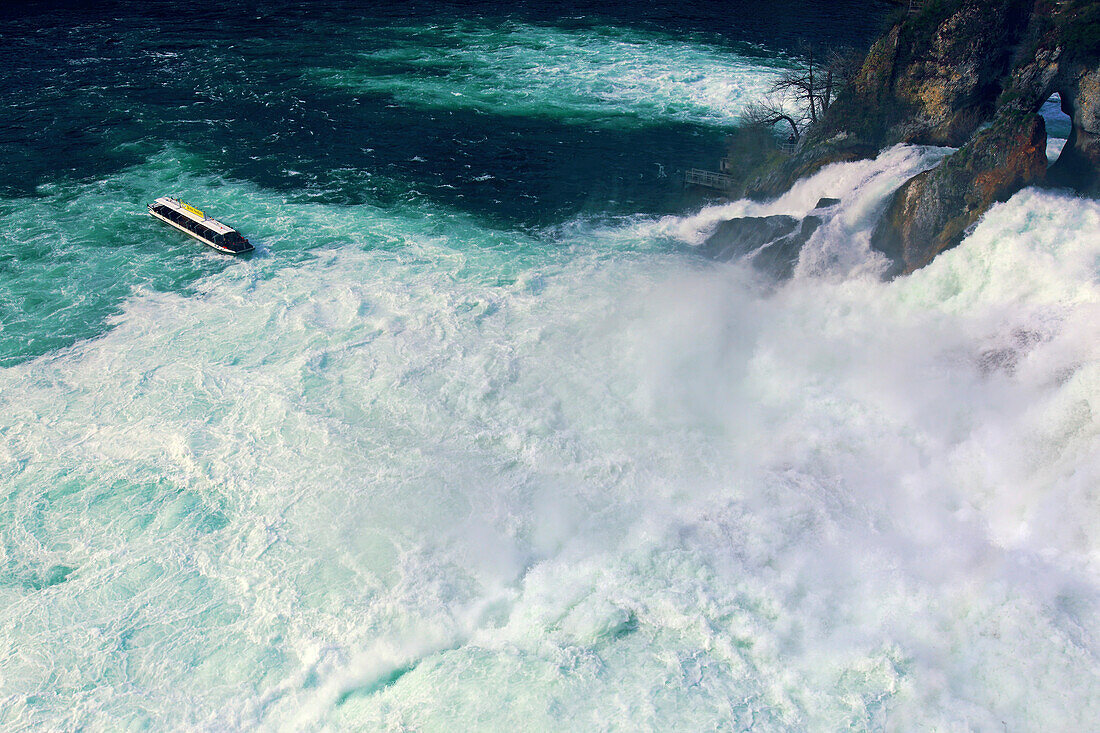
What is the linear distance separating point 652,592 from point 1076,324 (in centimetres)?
1697

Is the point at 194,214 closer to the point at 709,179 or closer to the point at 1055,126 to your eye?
the point at 709,179

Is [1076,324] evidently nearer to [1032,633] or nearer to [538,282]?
[1032,633]

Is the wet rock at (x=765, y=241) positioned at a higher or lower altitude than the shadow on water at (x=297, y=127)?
higher

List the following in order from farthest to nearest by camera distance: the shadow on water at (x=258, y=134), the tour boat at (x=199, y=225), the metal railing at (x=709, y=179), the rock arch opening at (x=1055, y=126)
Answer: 1. the metal railing at (x=709, y=179)
2. the rock arch opening at (x=1055, y=126)
3. the shadow on water at (x=258, y=134)
4. the tour boat at (x=199, y=225)

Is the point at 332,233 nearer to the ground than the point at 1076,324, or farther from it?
nearer to the ground

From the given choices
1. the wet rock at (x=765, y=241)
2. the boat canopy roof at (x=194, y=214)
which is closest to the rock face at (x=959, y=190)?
the wet rock at (x=765, y=241)

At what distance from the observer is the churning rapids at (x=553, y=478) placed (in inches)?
809

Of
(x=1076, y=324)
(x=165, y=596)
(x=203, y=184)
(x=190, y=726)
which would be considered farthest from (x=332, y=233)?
(x=1076, y=324)

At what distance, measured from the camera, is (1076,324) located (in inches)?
1019

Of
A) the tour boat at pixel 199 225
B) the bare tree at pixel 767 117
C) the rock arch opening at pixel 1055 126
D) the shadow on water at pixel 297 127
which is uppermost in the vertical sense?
the rock arch opening at pixel 1055 126

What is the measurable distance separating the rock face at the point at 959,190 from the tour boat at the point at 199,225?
103 feet

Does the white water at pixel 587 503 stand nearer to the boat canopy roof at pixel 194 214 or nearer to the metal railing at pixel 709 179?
the boat canopy roof at pixel 194 214

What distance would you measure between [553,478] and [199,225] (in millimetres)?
26943

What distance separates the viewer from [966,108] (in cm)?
3562
